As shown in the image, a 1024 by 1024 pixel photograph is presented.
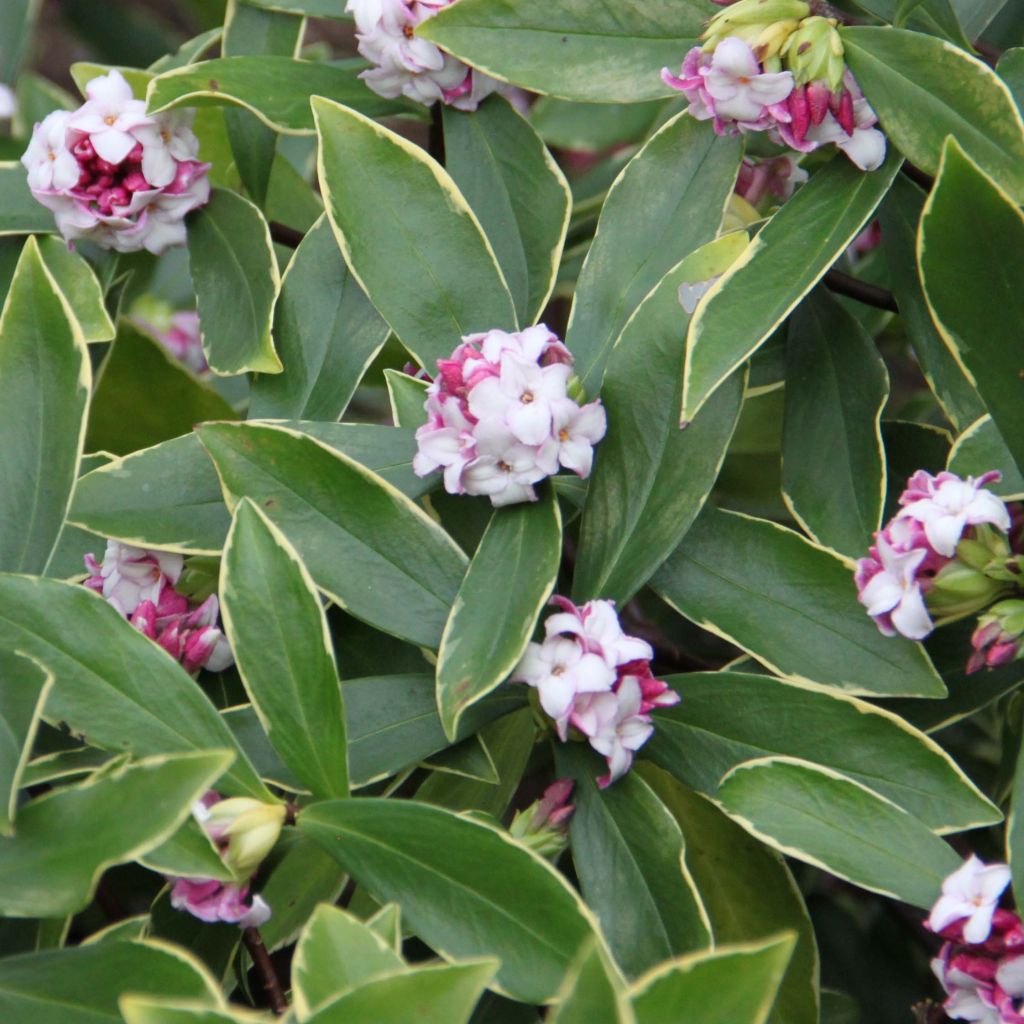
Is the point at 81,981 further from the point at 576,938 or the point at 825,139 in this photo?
the point at 825,139

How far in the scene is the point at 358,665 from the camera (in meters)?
1.03

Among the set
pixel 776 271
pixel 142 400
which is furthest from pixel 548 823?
pixel 142 400

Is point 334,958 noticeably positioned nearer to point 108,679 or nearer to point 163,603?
point 108,679

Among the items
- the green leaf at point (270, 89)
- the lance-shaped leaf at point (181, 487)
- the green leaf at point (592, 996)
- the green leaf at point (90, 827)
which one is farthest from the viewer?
the green leaf at point (270, 89)

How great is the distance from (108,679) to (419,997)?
32cm

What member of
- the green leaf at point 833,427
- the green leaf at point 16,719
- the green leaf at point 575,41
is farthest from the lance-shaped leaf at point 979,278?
the green leaf at point 16,719

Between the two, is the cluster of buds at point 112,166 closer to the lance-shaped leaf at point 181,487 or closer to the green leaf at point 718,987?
the lance-shaped leaf at point 181,487

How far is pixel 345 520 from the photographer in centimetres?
91

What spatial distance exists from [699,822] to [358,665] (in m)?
0.28

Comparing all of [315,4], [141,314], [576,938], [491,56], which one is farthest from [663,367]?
[141,314]

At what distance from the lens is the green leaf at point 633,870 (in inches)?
33.3

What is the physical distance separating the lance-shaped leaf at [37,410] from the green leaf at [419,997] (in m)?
0.44

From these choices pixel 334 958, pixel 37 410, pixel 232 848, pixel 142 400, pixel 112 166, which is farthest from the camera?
pixel 142 400

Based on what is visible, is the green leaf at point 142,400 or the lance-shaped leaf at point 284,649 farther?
→ the green leaf at point 142,400
